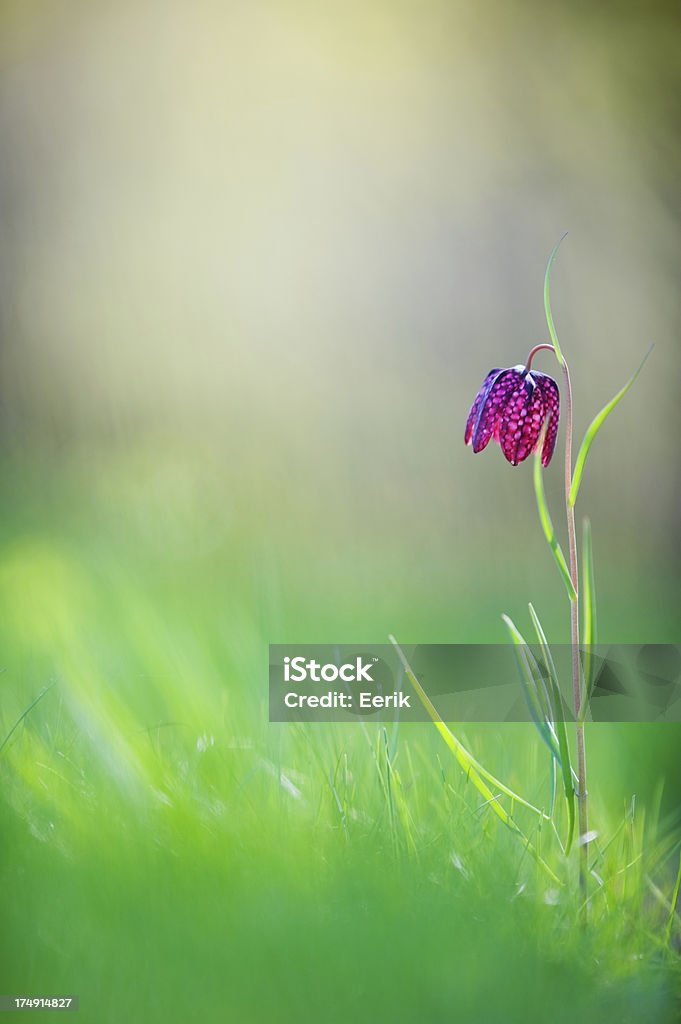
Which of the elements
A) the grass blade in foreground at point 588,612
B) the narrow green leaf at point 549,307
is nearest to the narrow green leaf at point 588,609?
the grass blade in foreground at point 588,612

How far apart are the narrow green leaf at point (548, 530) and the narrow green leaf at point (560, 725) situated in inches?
2.4

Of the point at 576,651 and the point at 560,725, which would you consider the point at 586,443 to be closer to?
the point at 576,651

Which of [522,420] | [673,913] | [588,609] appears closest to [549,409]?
[522,420]

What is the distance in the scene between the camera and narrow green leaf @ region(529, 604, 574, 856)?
3.70 feet

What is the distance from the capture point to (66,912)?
113 cm

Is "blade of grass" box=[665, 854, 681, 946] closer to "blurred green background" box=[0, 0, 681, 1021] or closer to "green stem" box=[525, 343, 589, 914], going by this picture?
"blurred green background" box=[0, 0, 681, 1021]

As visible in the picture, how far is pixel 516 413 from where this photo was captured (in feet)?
3.74

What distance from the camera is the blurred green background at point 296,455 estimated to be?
1122 mm

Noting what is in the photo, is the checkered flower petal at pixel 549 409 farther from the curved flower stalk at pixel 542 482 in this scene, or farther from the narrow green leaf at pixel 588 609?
the narrow green leaf at pixel 588 609

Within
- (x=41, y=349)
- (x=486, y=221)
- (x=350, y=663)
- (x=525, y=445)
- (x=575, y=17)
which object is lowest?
(x=350, y=663)

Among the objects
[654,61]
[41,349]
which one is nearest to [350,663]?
[41,349]

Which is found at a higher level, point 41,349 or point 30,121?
point 30,121

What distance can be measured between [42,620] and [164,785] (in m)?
0.29

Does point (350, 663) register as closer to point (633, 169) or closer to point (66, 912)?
point (66, 912)
